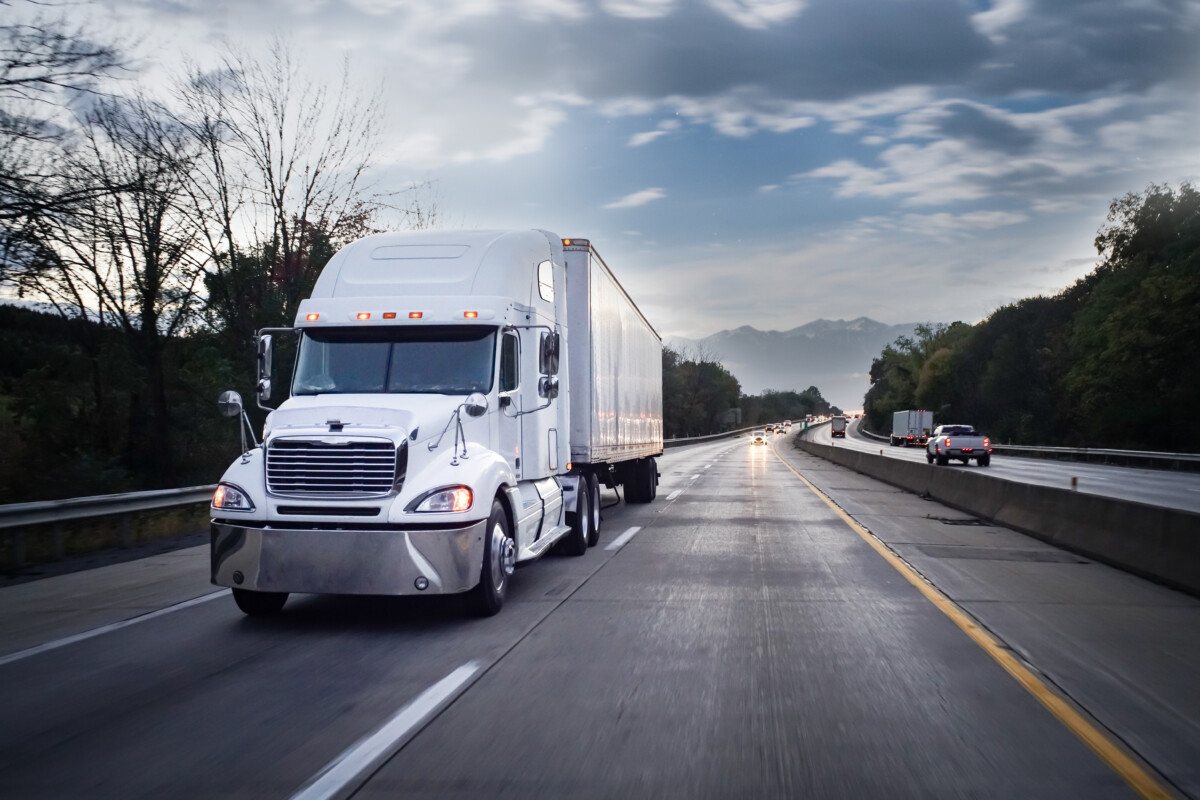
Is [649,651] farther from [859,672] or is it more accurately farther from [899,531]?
[899,531]

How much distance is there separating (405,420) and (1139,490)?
2481cm

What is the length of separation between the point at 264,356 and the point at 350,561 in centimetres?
292

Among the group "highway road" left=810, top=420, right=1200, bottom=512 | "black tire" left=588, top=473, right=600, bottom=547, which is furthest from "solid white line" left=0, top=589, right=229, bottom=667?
"highway road" left=810, top=420, right=1200, bottom=512

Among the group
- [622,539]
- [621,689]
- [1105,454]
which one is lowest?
[1105,454]

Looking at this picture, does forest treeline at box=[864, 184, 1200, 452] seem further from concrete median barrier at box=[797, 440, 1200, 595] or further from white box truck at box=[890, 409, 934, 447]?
concrete median barrier at box=[797, 440, 1200, 595]

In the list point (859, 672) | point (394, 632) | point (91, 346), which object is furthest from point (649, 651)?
point (91, 346)

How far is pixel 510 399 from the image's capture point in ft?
31.0

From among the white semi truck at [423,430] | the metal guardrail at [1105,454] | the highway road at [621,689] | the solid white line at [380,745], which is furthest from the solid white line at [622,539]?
the metal guardrail at [1105,454]

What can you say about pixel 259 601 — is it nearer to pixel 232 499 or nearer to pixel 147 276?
pixel 232 499

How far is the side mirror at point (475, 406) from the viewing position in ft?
27.6

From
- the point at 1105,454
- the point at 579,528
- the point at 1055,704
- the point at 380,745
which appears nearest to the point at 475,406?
the point at 380,745

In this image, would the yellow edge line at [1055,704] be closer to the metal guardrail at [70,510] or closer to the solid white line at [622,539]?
the solid white line at [622,539]

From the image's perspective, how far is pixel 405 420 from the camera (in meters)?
7.95

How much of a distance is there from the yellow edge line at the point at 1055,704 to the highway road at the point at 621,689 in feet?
0.08
